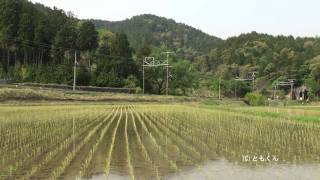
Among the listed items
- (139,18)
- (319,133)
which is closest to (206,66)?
(139,18)

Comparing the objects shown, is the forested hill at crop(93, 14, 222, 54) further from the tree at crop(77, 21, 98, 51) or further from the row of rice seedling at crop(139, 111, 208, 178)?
the row of rice seedling at crop(139, 111, 208, 178)

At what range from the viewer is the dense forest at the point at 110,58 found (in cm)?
6488

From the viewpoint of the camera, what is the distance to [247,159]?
1108cm

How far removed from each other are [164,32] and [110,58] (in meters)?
103

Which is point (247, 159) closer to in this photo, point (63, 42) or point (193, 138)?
point (193, 138)

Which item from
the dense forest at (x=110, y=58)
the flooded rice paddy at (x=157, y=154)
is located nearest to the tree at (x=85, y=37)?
the dense forest at (x=110, y=58)

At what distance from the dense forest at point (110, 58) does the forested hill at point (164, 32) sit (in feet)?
86.7

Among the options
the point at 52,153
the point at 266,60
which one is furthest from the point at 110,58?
the point at 266,60

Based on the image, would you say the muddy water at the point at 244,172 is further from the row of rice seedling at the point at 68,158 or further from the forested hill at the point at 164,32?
the forested hill at the point at 164,32

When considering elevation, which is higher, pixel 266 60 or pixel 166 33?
pixel 166 33

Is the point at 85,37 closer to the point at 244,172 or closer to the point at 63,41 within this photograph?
the point at 63,41

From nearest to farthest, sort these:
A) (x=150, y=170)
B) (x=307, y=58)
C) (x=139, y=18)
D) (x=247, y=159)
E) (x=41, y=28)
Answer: (x=150, y=170)
(x=247, y=159)
(x=41, y=28)
(x=307, y=58)
(x=139, y=18)

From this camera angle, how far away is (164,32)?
17350cm

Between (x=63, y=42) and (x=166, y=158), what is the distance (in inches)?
2333
